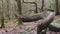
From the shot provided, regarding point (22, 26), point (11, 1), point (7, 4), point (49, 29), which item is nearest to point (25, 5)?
point (11, 1)

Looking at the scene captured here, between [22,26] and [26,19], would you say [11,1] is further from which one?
[26,19]

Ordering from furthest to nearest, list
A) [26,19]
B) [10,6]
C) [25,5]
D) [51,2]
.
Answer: [51,2], [25,5], [10,6], [26,19]

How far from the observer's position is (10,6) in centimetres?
1170

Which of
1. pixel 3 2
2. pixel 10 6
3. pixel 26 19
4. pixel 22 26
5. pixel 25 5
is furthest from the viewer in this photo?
pixel 25 5

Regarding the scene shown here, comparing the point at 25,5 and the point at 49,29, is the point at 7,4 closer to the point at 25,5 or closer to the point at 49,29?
the point at 25,5

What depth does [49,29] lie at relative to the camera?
748cm

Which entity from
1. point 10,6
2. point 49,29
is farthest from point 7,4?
point 49,29

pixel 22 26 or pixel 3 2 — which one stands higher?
pixel 3 2

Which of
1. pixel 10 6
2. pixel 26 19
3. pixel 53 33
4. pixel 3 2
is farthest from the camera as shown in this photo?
pixel 10 6

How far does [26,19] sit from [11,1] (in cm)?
582

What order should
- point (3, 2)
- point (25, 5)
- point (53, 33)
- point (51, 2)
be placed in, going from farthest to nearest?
point (51, 2)
point (25, 5)
point (3, 2)
point (53, 33)

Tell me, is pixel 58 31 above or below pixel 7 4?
below

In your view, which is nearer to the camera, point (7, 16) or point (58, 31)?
point (58, 31)

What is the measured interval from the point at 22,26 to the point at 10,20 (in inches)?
125
